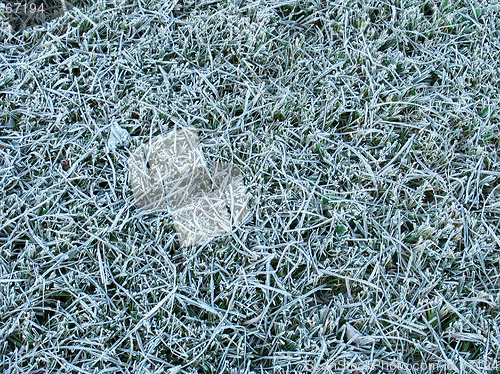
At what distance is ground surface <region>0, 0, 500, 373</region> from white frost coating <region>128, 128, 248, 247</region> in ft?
0.14

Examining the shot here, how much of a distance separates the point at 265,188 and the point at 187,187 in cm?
31

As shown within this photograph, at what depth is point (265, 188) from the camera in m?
1.83

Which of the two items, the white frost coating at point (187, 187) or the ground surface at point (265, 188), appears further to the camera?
the white frost coating at point (187, 187)

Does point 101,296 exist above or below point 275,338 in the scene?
above

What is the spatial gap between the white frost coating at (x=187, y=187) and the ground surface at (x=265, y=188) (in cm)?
4

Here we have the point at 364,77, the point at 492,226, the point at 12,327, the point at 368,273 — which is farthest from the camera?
the point at 364,77

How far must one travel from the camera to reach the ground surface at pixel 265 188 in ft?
5.16

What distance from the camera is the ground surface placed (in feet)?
5.16

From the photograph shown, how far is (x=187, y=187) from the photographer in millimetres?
1849

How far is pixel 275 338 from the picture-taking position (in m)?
1.57

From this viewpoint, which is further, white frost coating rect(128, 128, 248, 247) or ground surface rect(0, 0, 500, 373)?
white frost coating rect(128, 128, 248, 247)

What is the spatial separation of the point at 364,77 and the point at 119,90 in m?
1.09

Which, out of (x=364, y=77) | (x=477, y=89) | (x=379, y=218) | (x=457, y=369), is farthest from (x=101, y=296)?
(x=477, y=89)

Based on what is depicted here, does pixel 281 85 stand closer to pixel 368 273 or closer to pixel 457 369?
pixel 368 273
